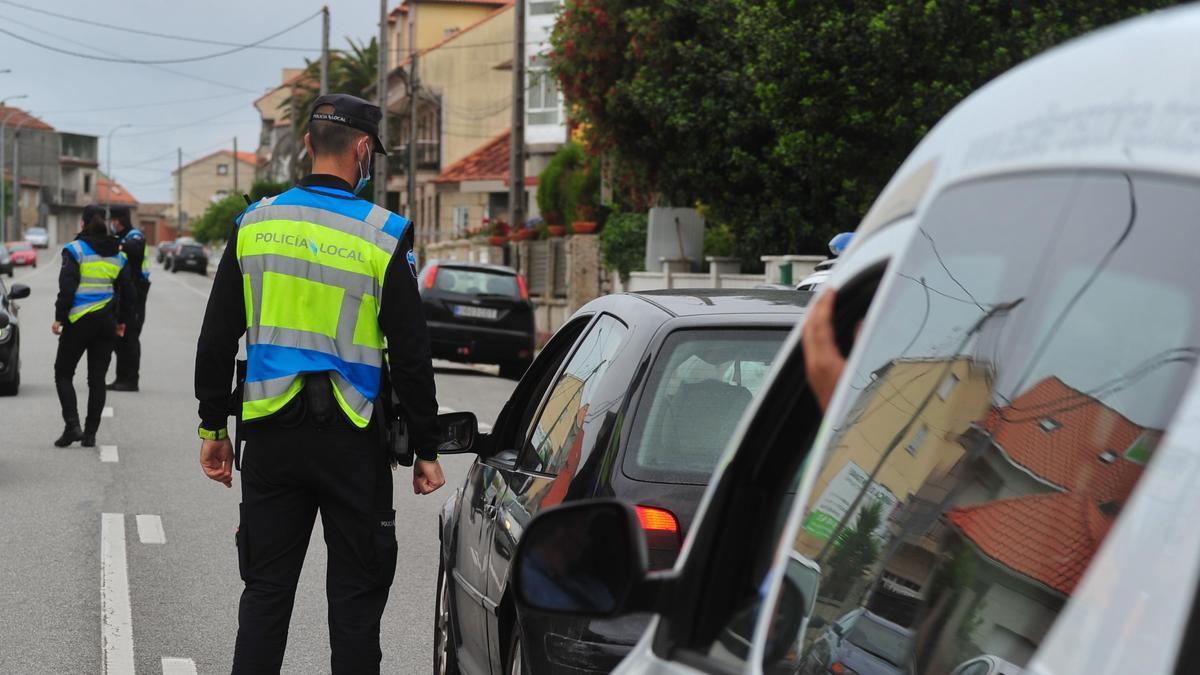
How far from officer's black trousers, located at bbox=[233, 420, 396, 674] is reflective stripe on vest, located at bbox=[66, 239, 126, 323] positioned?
8579 millimetres

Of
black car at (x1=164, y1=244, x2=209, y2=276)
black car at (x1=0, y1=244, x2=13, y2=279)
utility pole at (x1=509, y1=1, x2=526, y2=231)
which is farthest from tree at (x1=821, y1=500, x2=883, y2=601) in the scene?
black car at (x1=164, y1=244, x2=209, y2=276)

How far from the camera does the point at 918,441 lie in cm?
220

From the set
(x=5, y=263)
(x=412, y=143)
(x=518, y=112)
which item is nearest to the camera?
(x=518, y=112)

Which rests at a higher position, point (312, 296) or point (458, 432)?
point (312, 296)

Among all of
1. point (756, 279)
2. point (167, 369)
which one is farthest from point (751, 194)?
point (167, 369)

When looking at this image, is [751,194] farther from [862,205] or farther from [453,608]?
[453,608]

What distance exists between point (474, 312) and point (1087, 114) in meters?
20.6

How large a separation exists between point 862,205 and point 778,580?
67.6ft

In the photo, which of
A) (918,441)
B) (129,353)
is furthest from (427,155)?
(918,441)

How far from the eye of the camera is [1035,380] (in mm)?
1875

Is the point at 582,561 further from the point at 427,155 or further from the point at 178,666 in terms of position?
the point at 427,155

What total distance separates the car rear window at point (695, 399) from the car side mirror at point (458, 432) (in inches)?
29.0

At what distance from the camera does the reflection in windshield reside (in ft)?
5.24

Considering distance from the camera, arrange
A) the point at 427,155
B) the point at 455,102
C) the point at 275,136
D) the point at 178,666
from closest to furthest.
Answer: the point at 178,666
the point at 455,102
the point at 427,155
the point at 275,136
